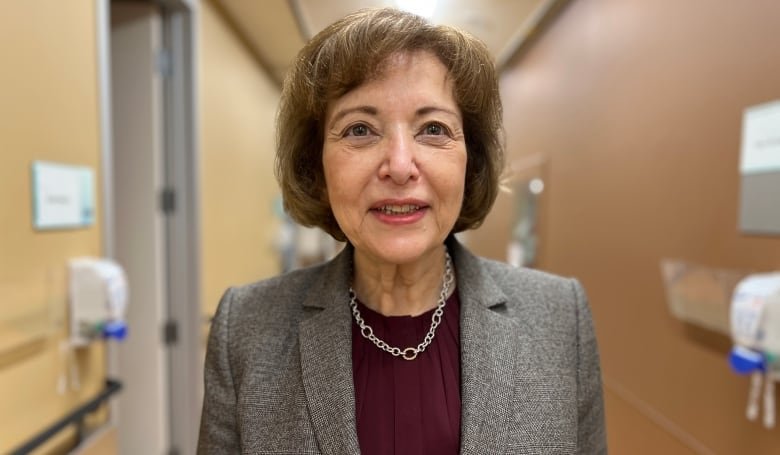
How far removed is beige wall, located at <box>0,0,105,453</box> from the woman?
58 centimetres

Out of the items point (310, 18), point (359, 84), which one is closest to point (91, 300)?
point (359, 84)

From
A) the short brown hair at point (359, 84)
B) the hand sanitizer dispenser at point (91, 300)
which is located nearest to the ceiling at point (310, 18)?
the hand sanitizer dispenser at point (91, 300)

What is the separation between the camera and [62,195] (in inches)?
47.6

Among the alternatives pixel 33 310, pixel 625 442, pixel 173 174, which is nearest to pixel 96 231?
pixel 33 310

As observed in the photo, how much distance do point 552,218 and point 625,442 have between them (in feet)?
5.39

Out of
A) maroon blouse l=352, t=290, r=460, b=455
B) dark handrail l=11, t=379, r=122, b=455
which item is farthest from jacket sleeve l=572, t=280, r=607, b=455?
dark handrail l=11, t=379, r=122, b=455

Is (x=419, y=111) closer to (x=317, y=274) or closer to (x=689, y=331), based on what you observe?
(x=317, y=274)

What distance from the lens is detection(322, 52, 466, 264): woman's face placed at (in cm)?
72

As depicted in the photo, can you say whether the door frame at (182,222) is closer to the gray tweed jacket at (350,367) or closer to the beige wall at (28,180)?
the beige wall at (28,180)

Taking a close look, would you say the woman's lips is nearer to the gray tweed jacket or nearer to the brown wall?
the gray tweed jacket

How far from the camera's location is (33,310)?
1125 mm

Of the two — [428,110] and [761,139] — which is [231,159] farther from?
[761,139]

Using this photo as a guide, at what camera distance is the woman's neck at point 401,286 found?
84 centimetres

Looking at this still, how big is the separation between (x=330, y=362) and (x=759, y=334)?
2.90 ft
